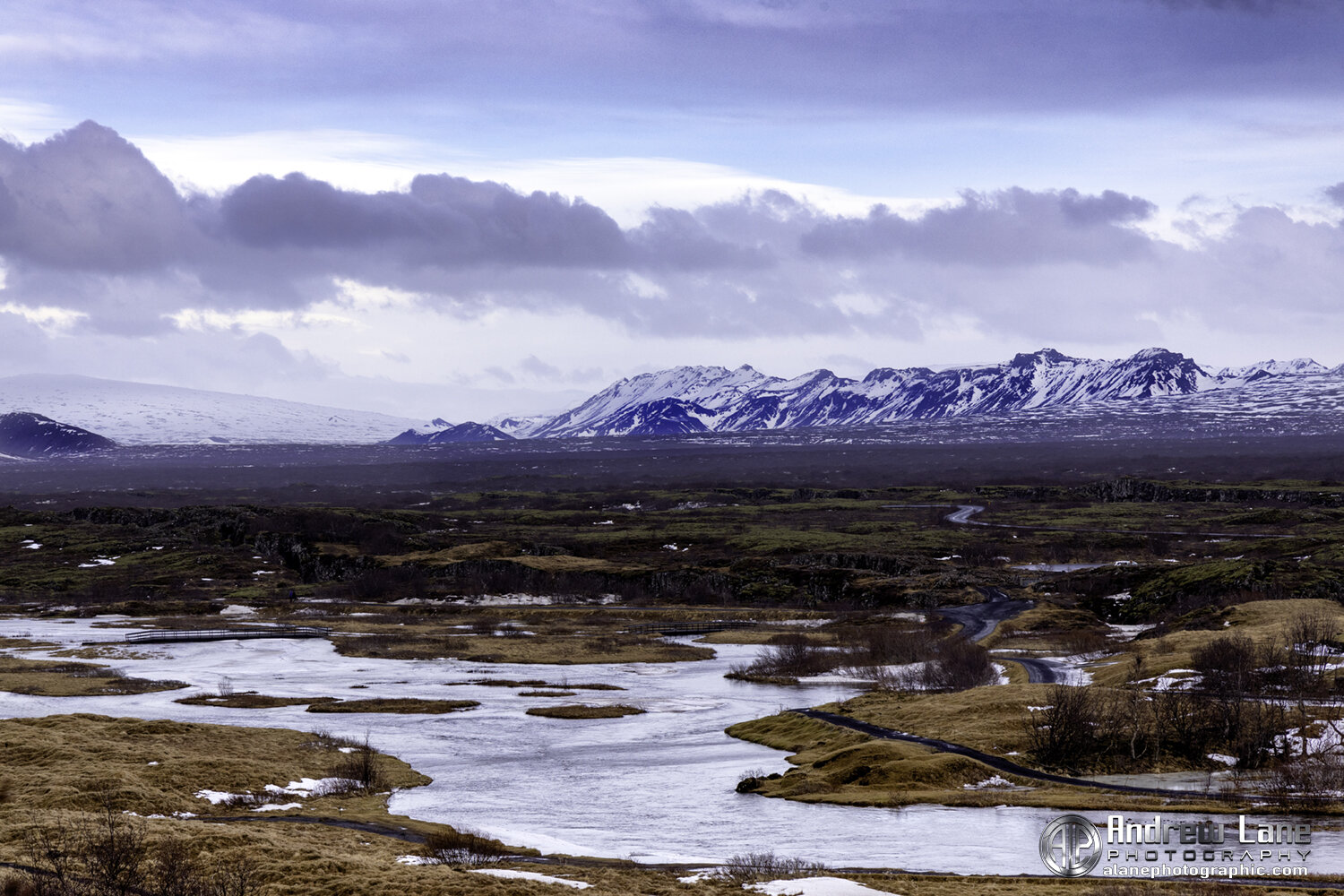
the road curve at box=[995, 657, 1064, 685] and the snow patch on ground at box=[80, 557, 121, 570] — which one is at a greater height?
the road curve at box=[995, 657, 1064, 685]

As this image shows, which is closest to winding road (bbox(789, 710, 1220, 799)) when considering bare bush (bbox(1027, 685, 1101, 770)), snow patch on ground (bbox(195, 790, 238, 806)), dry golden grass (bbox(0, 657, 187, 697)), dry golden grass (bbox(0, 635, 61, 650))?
bare bush (bbox(1027, 685, 1101, 770))

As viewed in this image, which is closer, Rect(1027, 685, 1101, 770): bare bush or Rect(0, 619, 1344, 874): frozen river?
Rect(0, 619, 1344, 874): frozen river

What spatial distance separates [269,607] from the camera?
330ft

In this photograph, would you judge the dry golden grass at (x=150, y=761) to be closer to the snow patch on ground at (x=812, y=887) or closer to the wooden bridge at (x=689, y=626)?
the snow patch on ground at (x=812, y=887)

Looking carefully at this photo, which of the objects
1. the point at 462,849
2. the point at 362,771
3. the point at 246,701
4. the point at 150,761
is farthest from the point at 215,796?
the point at 246,701

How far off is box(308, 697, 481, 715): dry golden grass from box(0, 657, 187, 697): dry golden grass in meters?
10.3

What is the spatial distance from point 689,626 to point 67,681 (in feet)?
142

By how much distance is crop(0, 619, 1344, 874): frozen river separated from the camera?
30188 mm

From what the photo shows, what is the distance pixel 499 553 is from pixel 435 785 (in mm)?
79392

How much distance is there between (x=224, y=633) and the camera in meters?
84.1

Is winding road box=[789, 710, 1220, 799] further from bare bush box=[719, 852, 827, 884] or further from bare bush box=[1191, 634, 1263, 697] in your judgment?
bare bush box=[719, 852, 827, 884]

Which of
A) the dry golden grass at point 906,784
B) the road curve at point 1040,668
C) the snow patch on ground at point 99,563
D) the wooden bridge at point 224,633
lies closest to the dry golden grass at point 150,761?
the dry golden grass at point 906,784

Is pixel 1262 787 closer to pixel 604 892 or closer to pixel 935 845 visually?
pixel 935 845

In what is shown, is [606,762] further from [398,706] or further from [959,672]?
[959,672]
